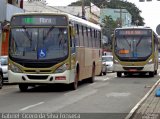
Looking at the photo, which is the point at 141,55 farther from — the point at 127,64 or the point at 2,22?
the point at 2,22

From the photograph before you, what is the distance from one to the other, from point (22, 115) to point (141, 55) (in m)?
21.4

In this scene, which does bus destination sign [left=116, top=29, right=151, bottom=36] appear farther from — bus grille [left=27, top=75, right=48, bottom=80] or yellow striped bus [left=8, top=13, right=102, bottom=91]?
bus grille [left=27, top=75, right=48, bottom=80]

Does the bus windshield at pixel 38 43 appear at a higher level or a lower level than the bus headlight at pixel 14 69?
higher

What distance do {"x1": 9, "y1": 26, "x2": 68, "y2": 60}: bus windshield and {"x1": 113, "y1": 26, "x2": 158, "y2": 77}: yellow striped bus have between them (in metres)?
13.8

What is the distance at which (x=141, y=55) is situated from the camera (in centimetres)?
3359

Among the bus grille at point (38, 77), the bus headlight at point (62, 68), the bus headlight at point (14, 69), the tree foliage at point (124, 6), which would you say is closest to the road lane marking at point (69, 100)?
the bus headlight at point (62, 68)

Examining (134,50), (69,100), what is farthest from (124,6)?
(69,100)

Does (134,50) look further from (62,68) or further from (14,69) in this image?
(14,69)

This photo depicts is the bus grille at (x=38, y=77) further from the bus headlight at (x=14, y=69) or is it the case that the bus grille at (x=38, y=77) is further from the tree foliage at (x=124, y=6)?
the tree foliage at (x=124, y=6)

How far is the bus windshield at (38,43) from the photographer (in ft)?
66.5

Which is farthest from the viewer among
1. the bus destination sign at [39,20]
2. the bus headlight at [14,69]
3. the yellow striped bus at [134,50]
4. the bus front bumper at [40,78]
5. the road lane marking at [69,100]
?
the yellow striped bus at [134,50]

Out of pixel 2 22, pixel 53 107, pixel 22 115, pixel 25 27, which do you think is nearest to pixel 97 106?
pixel 53 107

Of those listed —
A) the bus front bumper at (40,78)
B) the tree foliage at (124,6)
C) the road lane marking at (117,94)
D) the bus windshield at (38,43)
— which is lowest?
the road lane marking at (117,94)

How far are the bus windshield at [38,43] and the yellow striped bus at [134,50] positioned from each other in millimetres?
13764
